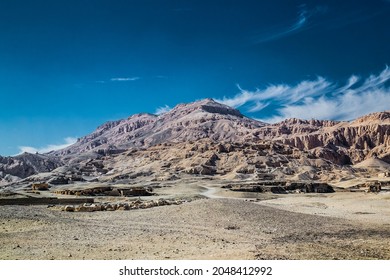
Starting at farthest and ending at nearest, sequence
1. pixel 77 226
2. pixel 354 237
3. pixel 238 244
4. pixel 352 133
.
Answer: pixel 352 133
pixel 77 226
pixel 354 237
pixel 238 244

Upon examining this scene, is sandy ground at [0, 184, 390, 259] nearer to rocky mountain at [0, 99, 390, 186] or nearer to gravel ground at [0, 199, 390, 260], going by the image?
gravel ground at [0, 199, 390, 260]

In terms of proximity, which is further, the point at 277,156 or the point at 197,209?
the point at 277,156

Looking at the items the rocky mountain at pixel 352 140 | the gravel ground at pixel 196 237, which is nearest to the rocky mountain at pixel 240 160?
the rocky mountain at pixel 352 140

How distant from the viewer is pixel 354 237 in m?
14.8

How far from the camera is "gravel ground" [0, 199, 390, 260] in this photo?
35.9 ft

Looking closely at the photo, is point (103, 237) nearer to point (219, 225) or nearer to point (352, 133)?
point (219, 225)

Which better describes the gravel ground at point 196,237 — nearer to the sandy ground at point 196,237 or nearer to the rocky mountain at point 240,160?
the sandy ground at point 196,237

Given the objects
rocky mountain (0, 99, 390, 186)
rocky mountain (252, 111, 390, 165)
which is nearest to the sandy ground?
rocky mountain (0, 99, 390, 186)

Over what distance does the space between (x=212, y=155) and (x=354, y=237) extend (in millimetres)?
110664

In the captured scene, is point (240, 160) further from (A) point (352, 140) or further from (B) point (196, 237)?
(B) point (196, 237)

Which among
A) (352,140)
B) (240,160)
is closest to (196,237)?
(240,160)

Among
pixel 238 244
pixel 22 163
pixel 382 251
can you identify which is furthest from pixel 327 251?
pixel 22 163

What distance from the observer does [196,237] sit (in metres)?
14.0
